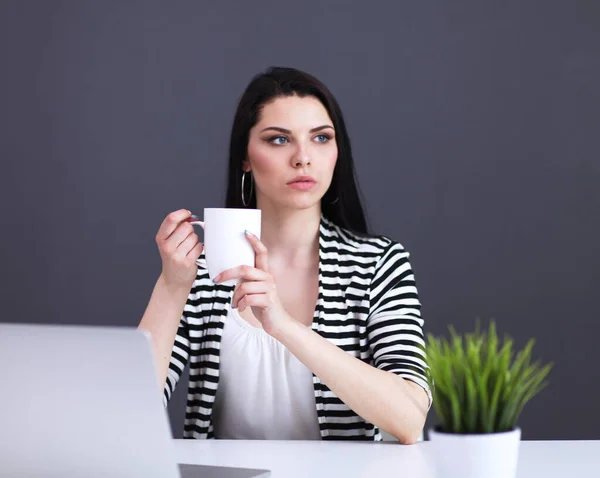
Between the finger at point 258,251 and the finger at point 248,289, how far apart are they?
30mm

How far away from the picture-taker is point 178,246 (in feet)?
5.38

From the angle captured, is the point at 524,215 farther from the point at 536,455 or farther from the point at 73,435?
the point at 73,435

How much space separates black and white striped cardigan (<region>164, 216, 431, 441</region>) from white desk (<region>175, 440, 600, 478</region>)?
327mm

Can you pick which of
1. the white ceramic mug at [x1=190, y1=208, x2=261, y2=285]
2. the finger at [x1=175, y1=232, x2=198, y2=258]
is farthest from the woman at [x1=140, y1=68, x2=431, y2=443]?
the white ceramic mug at [x1=190, y1=208, x2=261, y2=285]

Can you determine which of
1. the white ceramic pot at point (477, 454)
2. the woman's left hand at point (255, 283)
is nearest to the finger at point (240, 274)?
the woman's left hand at point (255, 283)

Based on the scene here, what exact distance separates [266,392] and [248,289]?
0.48 meters

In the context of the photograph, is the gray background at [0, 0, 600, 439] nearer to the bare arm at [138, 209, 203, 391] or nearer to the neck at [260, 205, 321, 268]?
the neck at [260, 205, 321, 268]

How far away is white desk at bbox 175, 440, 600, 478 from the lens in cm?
123

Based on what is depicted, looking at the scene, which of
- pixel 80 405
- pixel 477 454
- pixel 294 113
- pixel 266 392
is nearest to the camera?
pixel 80 405

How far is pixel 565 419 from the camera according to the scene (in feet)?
9.95

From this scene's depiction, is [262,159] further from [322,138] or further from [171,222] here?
[171,222]

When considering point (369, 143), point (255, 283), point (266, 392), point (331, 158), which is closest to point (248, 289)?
point (255, 283)

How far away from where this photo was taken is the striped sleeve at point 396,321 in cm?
172

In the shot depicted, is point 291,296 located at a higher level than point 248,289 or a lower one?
lower
